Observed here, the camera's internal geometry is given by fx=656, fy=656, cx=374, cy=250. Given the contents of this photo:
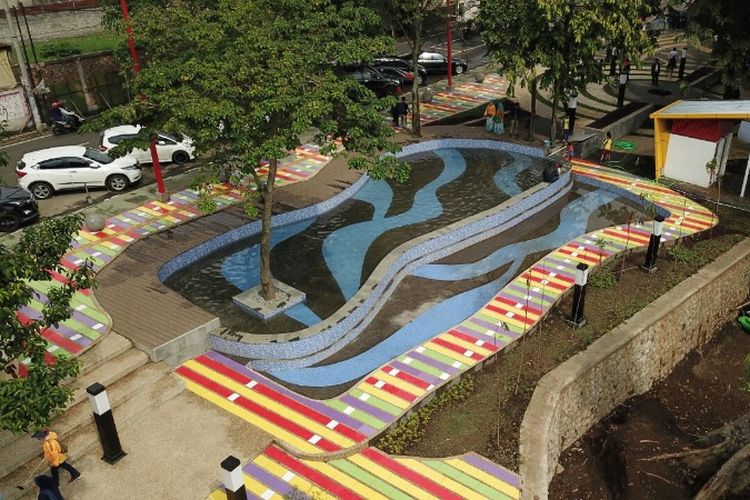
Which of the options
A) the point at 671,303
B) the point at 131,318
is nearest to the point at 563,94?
the point at 671,303

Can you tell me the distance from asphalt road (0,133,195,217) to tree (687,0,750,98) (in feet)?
74.5

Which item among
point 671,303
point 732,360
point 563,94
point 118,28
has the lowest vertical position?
point 732,360

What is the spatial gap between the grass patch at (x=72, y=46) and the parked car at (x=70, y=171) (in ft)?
52.8

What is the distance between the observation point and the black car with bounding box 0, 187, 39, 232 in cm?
2233

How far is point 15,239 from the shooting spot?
68.9ft

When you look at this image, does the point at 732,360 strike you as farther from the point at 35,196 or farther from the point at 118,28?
the point at 35,196

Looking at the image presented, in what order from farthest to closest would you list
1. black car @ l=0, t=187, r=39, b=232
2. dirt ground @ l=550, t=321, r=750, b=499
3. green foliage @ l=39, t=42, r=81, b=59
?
1. green foliage @ l=39, t=42, r=81, b=59
2. black car @ l=0, t=187, r=39, b=232
3. dirt ground @ l=550, t=321, r=750, b=499

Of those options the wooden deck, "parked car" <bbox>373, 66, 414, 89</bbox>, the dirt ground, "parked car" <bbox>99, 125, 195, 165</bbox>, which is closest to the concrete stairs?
the wooden deck

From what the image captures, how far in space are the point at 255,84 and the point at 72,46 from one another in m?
33.4

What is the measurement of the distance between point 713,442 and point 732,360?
5615 mm

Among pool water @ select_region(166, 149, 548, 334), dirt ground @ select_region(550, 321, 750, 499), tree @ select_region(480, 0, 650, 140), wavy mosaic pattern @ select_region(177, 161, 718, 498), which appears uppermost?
tree @ select_region(480, 0, 650, 140)

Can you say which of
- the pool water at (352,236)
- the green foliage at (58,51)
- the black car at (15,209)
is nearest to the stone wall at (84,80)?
the green foliage at (58,51)

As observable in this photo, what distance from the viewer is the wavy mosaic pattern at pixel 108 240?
15805 millimetres

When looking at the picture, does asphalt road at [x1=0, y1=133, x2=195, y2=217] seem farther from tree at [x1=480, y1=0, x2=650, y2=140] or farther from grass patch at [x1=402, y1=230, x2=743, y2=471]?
grass patch at [x1=402, y1=230, x2=743, y2=471]
